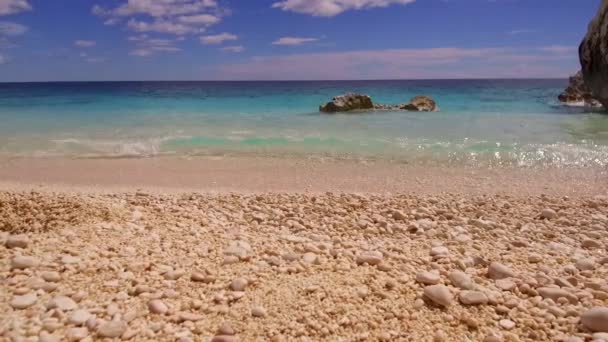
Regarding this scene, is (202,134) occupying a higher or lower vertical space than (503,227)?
higher

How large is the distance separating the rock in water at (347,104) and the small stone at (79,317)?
1966 centimetres

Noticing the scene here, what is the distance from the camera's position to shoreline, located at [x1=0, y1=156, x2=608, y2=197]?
605cm

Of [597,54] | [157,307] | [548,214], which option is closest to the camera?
[157,307]

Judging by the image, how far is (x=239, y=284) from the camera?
A: 110 inches

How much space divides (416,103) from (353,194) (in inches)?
705

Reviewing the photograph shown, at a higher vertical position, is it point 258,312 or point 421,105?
point 421,105

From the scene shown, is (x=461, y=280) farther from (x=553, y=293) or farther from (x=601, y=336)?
(x=601, y=336)

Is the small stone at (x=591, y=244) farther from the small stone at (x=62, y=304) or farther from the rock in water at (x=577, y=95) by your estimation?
the rock in water at (x=577, y=95)

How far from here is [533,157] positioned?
26.9ft

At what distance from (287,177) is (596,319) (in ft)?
16.2

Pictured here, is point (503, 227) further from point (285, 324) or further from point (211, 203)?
point (211, 203)

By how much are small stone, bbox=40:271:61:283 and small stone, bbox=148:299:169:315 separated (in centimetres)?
81

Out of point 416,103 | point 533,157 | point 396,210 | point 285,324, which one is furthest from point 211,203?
point 416,103

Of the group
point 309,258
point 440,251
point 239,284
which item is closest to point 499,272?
point 440,251
